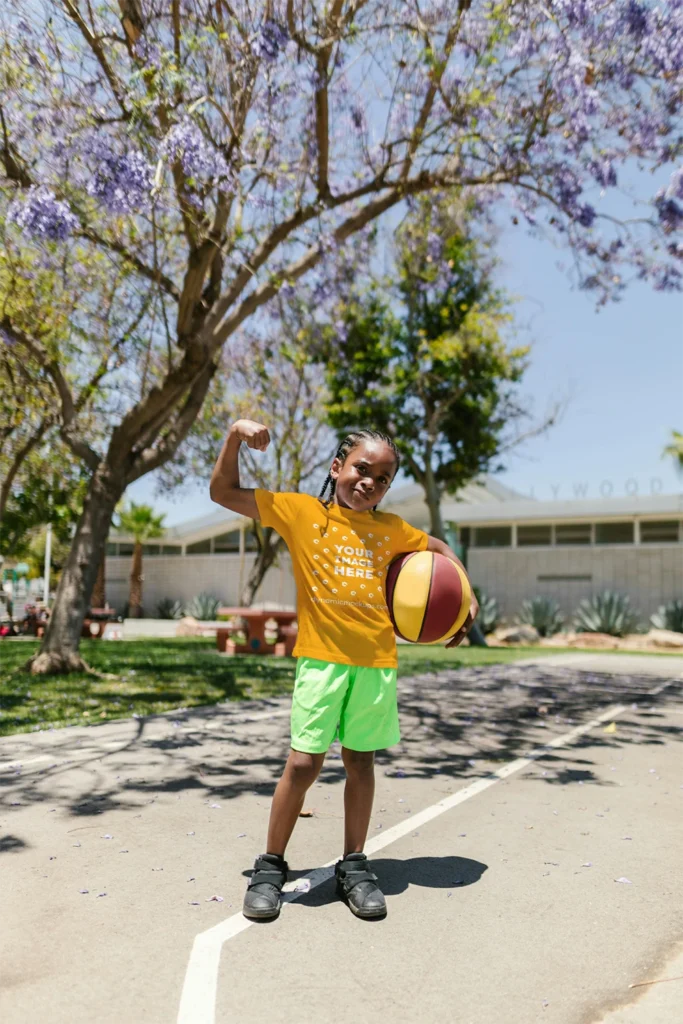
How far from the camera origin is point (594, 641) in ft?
82.6

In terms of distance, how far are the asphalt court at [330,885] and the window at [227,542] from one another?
107ft

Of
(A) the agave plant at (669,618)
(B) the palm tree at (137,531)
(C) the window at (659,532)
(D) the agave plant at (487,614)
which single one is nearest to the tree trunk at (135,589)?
(B) the palm tree at (137,531)

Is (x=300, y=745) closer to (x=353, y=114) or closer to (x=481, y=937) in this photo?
(x=481, y=937)

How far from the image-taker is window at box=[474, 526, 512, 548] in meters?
31.7

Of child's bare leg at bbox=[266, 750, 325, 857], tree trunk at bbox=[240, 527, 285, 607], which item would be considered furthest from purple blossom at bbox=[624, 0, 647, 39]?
tree trunk at bbox=[240, 527, 285, 607]

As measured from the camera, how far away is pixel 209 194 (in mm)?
10344

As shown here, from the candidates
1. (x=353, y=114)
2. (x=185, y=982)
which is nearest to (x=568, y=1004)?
(x=185, y=982)

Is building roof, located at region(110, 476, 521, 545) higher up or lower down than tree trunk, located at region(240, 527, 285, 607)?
higher up

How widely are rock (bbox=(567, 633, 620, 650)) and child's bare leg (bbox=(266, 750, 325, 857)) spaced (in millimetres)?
22556

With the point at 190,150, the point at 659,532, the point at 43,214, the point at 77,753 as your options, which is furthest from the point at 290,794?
the point at 659,532

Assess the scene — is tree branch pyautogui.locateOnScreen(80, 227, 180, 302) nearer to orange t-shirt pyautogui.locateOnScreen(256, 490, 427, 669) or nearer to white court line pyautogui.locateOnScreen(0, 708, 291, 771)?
white court line pyautogui.locateOnScreen(0, 708, 291, 771)

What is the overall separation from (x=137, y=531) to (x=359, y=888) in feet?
118

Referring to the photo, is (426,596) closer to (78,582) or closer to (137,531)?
Result: (78,582)

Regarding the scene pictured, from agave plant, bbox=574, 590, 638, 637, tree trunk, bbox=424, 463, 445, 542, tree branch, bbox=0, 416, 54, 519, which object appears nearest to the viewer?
tree branch, bbox=0, 416, 54, 519
